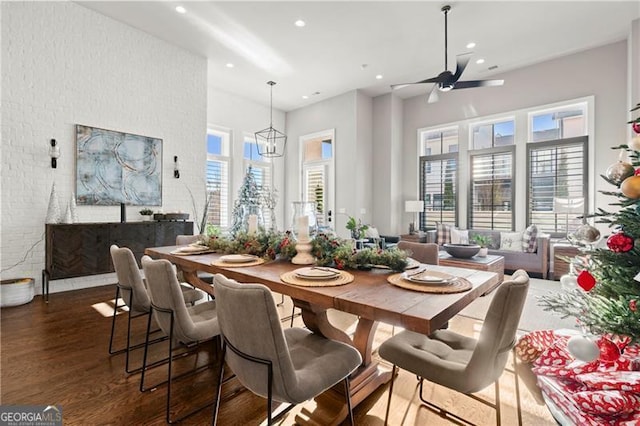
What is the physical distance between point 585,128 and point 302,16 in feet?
16.7

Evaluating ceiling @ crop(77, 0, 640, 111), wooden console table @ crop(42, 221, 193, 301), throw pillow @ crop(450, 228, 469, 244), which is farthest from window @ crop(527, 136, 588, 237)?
wooden console table @ crop(42, 221, 193, 301)

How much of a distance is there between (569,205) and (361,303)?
5450 millimetres

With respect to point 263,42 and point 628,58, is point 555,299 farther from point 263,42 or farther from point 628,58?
point 628,58

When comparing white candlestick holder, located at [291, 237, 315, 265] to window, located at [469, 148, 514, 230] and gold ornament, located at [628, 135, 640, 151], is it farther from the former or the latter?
window, located at [469, 148, 514, 230]

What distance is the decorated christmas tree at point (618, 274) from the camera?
1.44 m

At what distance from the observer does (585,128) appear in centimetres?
538

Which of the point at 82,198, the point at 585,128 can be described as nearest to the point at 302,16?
the point at 82,198

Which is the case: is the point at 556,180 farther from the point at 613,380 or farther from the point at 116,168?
the point at 116,168

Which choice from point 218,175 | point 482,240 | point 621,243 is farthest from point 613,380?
point 218,175

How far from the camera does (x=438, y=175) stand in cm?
709

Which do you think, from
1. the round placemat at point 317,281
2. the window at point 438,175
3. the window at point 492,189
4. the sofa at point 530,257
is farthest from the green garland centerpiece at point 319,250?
the window at point 438,175

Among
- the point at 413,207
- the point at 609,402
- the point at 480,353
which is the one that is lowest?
the point at 609,402

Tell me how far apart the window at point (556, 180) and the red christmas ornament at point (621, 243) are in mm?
4356

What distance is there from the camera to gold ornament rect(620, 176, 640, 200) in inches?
56.0
